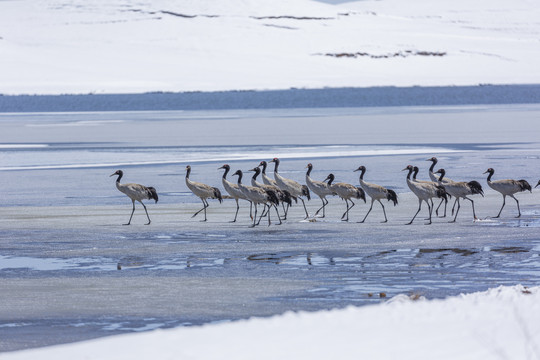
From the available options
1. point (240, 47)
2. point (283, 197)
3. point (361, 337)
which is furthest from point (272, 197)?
point (240, 47)

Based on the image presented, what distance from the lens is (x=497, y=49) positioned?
10575 centimetres

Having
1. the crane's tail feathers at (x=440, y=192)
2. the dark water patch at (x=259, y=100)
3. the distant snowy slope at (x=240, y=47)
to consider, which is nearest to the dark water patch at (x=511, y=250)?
the crane's tail feathers at (x=440, y=192)

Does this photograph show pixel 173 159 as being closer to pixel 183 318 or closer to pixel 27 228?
pixel 27 228

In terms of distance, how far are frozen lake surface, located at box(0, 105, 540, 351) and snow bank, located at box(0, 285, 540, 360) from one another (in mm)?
Answer: 625

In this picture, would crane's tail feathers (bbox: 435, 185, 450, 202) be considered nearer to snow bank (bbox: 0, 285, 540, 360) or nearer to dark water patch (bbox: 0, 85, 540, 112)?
snow bank (bbox: 0, 285, 540, 360)

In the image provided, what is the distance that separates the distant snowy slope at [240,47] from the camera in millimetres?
86438

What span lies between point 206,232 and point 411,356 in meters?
7.79

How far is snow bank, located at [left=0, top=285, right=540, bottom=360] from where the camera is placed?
6766 mm

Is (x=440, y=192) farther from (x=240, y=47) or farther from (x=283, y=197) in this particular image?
(x=240, y=47)

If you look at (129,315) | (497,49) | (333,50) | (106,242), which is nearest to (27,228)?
(106,242)

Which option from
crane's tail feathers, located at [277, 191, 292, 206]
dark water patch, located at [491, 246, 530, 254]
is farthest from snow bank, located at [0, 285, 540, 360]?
crane's tail feathers, located at [277, 191, 292, 206]

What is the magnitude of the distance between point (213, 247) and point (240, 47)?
89516 millimetres

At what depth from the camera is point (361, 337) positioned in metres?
7.20

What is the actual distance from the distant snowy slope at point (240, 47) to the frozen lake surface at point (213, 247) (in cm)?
5481
